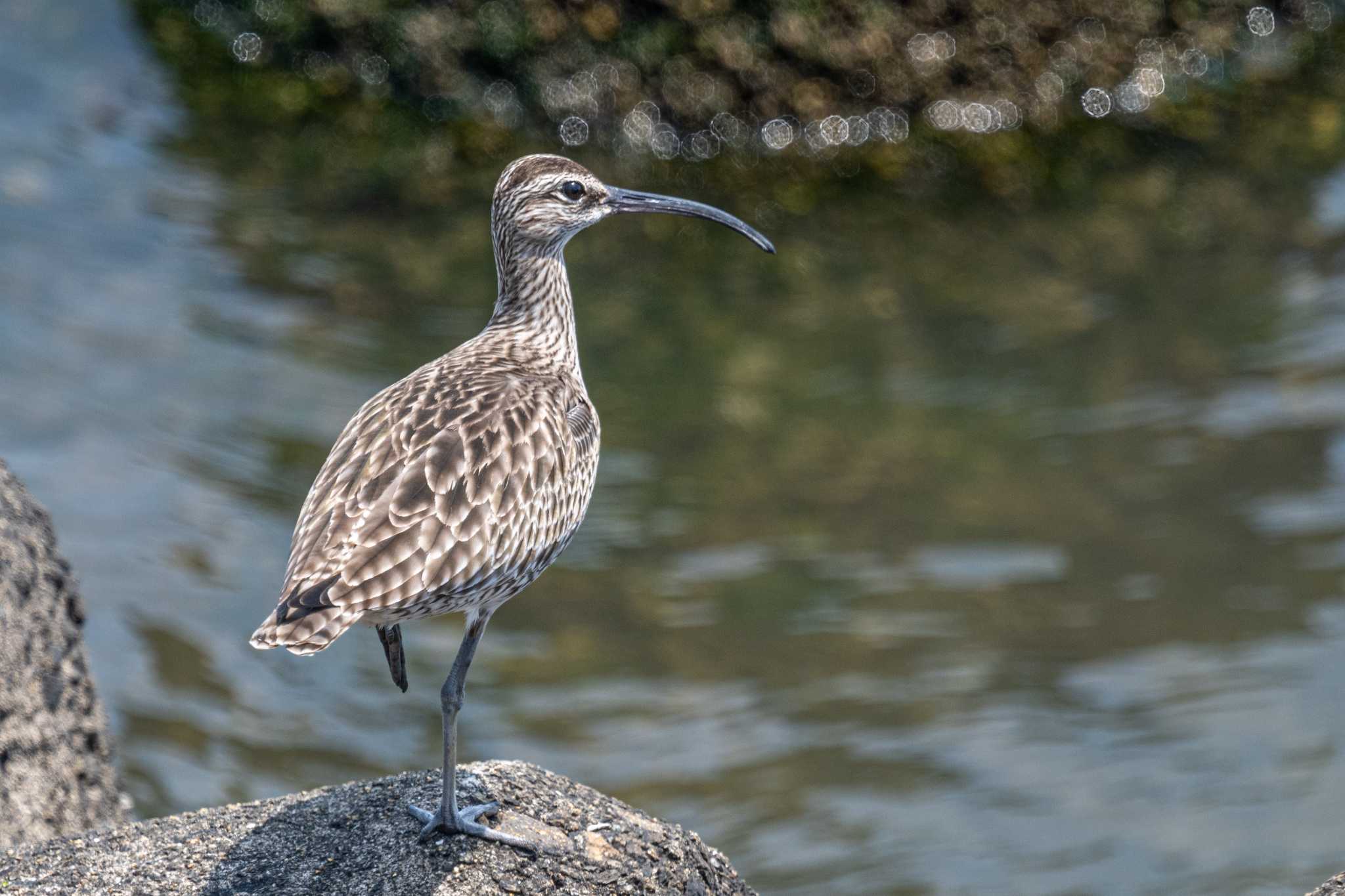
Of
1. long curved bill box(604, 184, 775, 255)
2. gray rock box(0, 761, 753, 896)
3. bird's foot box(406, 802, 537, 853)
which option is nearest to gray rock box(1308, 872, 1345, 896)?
gray rock box(0, 761, 753, 896)

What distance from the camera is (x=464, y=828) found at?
19.3ft

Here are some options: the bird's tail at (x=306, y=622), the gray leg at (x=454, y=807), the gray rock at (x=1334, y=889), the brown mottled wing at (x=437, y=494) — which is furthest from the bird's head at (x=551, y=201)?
the gray rock at (x=1334, y=889)

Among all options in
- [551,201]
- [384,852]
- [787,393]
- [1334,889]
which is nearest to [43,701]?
[384,852]

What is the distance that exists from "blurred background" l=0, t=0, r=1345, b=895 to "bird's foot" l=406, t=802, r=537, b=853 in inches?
179

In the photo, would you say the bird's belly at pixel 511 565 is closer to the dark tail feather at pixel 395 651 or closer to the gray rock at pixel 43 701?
the dark tail feather at pixel 395 651

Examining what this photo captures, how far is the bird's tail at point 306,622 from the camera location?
5.32m

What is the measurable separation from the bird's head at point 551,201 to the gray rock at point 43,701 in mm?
2530

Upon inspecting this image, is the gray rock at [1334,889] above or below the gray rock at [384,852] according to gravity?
below

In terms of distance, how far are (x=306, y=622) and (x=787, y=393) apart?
29.9 feet

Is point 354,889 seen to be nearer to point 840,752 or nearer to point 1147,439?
point 840,752

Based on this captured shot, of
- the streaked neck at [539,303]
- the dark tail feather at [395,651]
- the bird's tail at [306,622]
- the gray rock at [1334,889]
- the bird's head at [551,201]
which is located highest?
the bird's head at [551,201]

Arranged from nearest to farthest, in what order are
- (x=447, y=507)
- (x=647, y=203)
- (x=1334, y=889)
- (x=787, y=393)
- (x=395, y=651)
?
1. (x=1334, y=889)
2. (x=447, y=507)
3. (x=395, y=651)
4. (x=647, y=203)
5. (x=787, y=393)

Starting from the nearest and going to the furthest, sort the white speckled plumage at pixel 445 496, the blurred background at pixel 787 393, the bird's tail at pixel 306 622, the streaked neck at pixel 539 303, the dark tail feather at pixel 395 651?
the bird's tail at pixel 306 622, the white speckled plumage at pixel 445 496, the dark tail feather at pixel 395 651, the streaked neck at pixel 539 303, the blurred background at pixel 787 393

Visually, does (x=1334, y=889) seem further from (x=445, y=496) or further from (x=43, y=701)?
(x=43, y=701)
